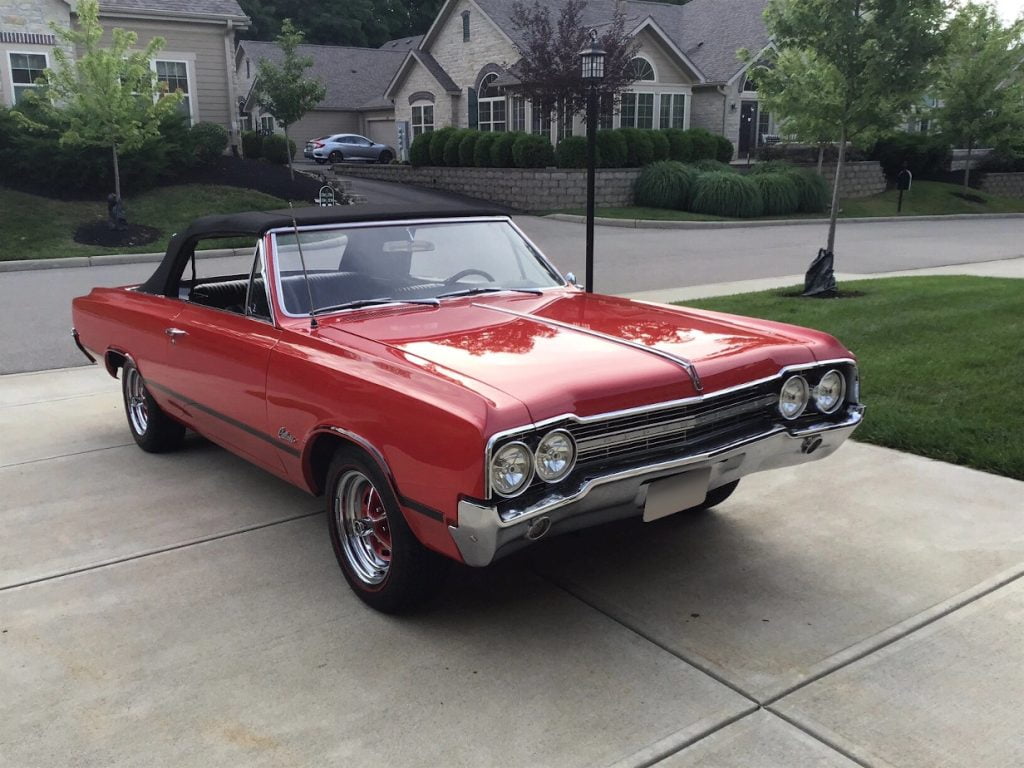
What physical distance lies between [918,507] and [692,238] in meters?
17.1

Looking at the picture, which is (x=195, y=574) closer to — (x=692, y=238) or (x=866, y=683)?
(x=866, y=683)

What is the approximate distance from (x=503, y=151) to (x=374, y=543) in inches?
1024

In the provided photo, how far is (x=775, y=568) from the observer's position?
164 inches

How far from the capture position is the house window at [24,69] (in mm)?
24969

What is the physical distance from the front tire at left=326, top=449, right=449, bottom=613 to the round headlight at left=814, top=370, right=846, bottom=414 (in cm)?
174

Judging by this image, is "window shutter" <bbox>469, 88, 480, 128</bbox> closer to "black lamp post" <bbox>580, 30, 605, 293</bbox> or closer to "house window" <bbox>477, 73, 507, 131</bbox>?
"house window" <bbox>477, 73, 507, 131</bbox>

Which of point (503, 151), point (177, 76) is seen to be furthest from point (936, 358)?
point (177, 76)

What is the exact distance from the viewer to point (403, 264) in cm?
477

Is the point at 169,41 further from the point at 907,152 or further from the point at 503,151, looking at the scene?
the point at 907,152

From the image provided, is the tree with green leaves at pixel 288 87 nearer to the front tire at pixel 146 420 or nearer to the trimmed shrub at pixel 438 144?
the trimmed shrub at pixel 438 144

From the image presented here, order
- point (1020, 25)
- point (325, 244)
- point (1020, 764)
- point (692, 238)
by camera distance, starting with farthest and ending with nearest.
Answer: point (1020, 25)
point (692, 238)
point (325, 244)
point (1020, 764)

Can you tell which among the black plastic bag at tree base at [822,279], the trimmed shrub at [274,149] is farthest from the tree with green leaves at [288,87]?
the black plastic bag at tree base at [822,279]

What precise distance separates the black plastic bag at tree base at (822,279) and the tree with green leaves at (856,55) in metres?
0.12

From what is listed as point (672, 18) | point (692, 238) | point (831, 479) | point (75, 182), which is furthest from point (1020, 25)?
point (831, 479)
